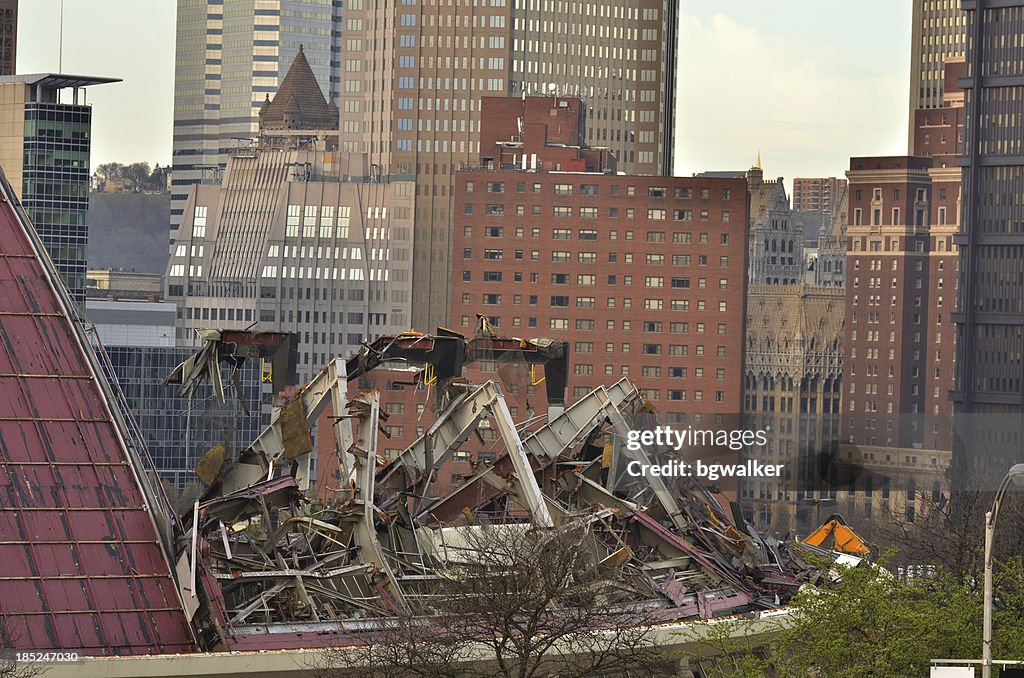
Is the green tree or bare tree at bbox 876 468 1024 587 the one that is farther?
bare tree at bbox 876 468 1024 587

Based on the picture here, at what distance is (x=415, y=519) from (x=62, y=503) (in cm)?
1088

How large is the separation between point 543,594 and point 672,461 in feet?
75.2

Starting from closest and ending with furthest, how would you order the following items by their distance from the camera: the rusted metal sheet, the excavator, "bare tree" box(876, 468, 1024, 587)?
the rusted metal sheet, "bare tree" box(876, 468, 1024, 587), the excavator

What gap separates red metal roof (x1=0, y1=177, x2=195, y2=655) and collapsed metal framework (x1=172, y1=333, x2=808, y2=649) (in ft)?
5.04

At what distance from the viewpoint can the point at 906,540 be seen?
8019cm

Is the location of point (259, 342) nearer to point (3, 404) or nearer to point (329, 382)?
point (329, 382)

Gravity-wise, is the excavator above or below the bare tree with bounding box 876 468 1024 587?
above

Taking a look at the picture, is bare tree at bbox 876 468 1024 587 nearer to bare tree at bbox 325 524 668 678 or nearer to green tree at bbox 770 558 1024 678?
green tree at bbox 770 558 1024 678

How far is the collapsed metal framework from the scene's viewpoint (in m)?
55.7

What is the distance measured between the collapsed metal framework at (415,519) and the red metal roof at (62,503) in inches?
60.4

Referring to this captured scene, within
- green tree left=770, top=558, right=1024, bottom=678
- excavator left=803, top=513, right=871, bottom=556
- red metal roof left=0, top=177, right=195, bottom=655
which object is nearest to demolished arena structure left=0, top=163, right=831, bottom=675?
red metal roof left=0, top=177, right=195, bottom=655

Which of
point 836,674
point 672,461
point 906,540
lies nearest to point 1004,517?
point 906,540

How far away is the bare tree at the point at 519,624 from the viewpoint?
48.2 m


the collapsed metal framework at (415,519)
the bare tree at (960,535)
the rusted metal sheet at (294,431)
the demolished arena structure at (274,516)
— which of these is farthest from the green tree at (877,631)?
the rusted metal sheet at (294,431)
